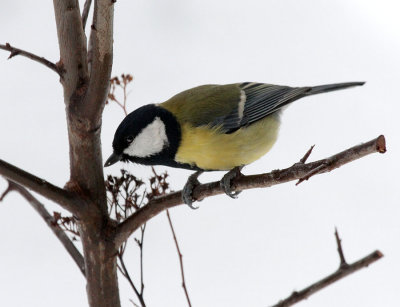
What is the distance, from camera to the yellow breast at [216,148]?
1.18 m

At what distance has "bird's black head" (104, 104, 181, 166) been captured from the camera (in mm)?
1150

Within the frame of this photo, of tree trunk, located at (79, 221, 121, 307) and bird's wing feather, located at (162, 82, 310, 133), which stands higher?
bird's wing feather, located at (162, 82, 310, 133)

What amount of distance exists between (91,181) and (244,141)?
365mm

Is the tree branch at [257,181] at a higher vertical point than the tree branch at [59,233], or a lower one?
lower

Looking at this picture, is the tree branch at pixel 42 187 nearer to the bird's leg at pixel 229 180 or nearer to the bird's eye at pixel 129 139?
the bird's eye at pixel 129 139

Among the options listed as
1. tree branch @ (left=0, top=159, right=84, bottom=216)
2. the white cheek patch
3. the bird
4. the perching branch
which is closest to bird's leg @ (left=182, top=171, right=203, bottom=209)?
the bird

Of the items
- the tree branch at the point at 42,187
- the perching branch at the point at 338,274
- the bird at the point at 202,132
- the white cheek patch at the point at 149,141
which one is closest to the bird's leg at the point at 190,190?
the bird at the point at 202,132

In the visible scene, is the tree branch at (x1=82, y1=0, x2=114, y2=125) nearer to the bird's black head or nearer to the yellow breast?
the bird's black head

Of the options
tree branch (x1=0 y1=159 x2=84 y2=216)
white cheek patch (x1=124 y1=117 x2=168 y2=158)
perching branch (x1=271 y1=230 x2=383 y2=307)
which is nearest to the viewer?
perching branch (x1=271 y1=230 x2=383 y2=307)

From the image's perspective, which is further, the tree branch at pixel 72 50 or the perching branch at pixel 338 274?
the tree branch at pixel 72 50

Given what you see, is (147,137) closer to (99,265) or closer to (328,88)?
(99,265)

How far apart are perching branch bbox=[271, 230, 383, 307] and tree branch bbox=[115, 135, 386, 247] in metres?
0.11

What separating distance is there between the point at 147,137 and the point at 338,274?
1.86ft

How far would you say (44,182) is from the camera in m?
0.99
